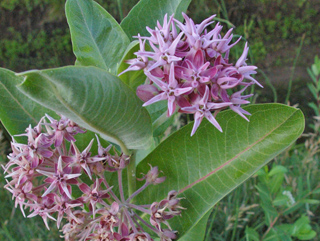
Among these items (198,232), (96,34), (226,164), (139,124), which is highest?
(96,34)

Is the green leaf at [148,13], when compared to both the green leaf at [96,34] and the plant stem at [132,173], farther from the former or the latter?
the plant stem at [132,173]

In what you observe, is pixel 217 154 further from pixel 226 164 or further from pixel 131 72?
pixel 131 72


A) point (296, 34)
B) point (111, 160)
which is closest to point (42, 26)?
point (296, 34)

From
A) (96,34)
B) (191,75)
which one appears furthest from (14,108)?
(191,75)

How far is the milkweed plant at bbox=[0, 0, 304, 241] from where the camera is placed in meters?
0.40

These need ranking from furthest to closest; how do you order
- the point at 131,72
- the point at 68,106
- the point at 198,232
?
the point at 198,232, the point at 131,72, the point at 68,106

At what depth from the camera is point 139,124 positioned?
444 mm

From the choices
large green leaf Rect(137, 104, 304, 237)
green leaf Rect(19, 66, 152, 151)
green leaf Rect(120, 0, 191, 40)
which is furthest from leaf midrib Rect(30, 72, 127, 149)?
green leaf Rect(120, 0, 191, 40)

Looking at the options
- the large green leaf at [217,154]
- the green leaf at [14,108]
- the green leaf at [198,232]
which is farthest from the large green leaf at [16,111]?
the green leaf at [198,232]

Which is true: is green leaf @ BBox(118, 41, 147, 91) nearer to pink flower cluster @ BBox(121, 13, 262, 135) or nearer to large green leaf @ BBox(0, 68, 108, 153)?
pink flower cluster @ BBox(121, 13, 262, 135)

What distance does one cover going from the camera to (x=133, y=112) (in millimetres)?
424

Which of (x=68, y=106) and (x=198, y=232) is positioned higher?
(x=68, y=106)

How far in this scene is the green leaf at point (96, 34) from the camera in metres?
0.52

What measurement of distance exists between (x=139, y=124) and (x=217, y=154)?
0.44 ft
